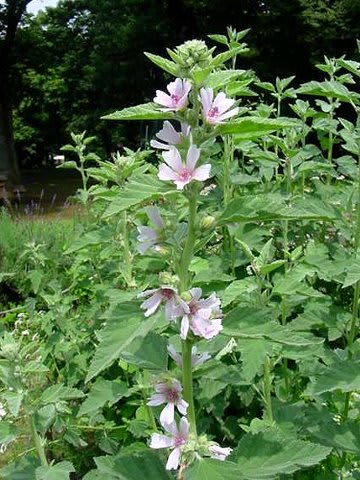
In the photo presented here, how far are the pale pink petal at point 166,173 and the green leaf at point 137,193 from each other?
24 mm

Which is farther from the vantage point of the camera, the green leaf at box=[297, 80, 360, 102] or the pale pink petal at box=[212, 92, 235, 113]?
the green leaf at box=[297, 80, 360, 102]

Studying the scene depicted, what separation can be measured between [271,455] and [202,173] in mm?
591

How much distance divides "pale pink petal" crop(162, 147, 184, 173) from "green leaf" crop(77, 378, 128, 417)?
42.9 inches

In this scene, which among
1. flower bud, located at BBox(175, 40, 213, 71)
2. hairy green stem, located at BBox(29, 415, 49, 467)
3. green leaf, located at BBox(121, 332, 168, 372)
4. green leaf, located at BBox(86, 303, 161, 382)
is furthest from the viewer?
hairy green stem, located at BBox(29, 415, 49, 467)

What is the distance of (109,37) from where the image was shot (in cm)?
2194

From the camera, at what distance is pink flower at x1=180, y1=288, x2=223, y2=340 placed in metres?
1.17

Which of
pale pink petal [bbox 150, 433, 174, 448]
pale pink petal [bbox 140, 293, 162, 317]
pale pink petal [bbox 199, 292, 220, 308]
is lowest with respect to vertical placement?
pale pink petal [bbox 150, 433, 174, 448]

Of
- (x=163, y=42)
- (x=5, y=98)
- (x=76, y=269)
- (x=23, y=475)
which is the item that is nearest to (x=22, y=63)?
(x=5, y=98)

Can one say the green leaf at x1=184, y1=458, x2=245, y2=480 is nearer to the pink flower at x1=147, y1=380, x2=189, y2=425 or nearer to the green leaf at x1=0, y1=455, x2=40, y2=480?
the pink flower at x1=147, y1=380, x2=189, y2=425

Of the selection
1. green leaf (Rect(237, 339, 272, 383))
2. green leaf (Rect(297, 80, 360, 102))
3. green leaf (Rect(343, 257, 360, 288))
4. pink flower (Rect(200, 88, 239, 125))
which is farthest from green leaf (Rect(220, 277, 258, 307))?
green leaf (Rect(297, 80, 360, 102))

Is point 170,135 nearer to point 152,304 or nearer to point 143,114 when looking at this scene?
point 143,114

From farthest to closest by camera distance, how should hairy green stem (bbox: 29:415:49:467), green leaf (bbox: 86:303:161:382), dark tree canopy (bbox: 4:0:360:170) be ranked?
dark tree canopy (bbox: 4:0:360:170), hairy green stem (bbox: 29:415:49:467), green leaf (bbox: 86:303:161:382)

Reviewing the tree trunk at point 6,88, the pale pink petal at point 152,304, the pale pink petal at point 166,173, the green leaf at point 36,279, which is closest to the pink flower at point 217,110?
the pale pink petal at point 166,173

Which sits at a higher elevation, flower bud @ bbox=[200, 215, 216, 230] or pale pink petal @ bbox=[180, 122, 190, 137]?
pale pink petal @ bbox=[180, 122, 190, 137]
